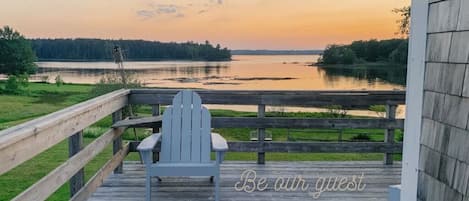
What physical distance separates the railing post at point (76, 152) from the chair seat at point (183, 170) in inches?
24.4

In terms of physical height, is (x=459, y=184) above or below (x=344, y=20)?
below

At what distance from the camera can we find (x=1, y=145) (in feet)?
4.88

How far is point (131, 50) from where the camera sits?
14.2 metres

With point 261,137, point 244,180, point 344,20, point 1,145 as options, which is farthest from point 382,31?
point 1,145

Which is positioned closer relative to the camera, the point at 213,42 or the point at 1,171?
the point at 1,171

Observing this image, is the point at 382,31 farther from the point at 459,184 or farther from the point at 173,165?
the point at 459,184

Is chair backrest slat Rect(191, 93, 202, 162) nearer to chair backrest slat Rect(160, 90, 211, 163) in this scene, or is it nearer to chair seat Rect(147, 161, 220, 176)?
chair backrest slat Rect(160, 90, 211, 163)

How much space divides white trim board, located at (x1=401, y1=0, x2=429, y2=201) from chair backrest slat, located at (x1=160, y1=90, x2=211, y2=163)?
6.06 feet

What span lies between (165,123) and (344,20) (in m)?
7.71

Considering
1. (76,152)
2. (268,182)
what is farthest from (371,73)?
(76,152)

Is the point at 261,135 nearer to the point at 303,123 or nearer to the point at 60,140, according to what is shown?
the point at 303,123

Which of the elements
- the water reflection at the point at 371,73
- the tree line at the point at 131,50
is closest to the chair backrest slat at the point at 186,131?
the water reflection at the point at 371,73

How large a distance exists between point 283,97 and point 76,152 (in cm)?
226

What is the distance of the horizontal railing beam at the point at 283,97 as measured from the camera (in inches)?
165
